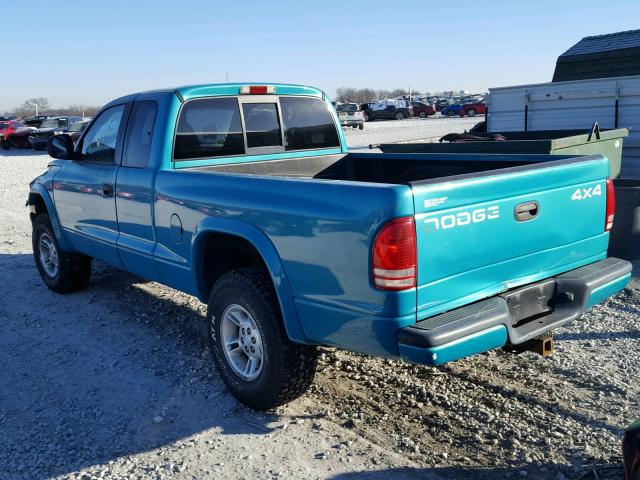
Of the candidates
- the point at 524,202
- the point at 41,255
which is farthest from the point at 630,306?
the point at 41,255

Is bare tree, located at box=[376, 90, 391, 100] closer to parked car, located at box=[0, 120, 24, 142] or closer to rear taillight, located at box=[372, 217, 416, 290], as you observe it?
parked car, located at box=[0, 120, 24, 142]

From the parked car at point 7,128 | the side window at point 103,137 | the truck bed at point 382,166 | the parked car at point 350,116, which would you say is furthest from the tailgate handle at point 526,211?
the parked car at point 350,116

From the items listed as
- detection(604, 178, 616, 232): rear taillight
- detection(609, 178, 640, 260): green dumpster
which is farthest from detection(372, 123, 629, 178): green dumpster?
detection(604, 178, 616, 232): rear taillight

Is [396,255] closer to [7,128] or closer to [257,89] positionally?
[257,89]

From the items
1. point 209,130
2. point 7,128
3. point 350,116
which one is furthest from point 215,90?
point 350,116

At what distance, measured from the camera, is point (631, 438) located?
9.07 feet

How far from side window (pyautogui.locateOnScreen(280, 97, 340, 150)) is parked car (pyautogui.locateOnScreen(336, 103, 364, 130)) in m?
31.1

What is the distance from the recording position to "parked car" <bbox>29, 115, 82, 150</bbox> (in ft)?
91.3

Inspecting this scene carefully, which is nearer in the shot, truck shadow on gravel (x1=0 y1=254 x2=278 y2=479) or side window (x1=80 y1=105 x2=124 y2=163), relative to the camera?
truck shadow on gravel (x1=0 y1=254 x2=278 y2=479)

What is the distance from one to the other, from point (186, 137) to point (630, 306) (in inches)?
163

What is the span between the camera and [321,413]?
4.03 meters

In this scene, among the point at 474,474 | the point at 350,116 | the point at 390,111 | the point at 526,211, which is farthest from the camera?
the point at 390,111

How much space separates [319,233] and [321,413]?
1.32 meters

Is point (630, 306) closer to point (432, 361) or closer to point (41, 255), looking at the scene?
point (432, 361)
